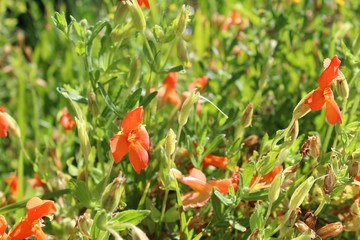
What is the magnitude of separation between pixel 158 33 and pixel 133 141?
9.5 inches

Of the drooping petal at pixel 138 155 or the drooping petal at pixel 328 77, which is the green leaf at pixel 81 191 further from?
the drooping petal at pixel 328 77

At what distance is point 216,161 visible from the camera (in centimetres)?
142

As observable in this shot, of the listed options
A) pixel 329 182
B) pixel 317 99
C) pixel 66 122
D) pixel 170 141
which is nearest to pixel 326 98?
pixel 317 99

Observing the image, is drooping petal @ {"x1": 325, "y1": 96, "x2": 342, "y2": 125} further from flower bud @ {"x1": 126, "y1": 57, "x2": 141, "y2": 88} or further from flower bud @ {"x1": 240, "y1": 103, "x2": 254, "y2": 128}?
flower bud @ {"x1": 126, "y1": 57, "x2": 141, "y2": 88}

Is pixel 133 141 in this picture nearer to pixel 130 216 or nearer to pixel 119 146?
pixel 119 146

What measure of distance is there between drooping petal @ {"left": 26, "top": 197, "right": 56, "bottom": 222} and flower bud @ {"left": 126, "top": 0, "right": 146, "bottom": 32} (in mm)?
367

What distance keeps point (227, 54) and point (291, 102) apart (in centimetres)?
24

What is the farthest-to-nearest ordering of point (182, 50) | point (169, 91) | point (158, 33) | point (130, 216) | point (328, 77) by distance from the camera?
point (169, 91)
point (182, 50)
point (158, 33)
point (328, 77)
point (130, 216)

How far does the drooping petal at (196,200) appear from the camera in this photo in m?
1.30

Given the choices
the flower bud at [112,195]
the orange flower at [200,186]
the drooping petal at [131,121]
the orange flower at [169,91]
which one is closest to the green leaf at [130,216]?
the flower bud at [112,195]

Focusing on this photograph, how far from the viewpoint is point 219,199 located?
122cm

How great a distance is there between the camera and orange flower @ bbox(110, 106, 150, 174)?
1128 mm

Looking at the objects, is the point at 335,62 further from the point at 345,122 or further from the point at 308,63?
the point at 308,63

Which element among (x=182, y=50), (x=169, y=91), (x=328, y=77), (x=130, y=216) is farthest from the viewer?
(x=169, y=91)
